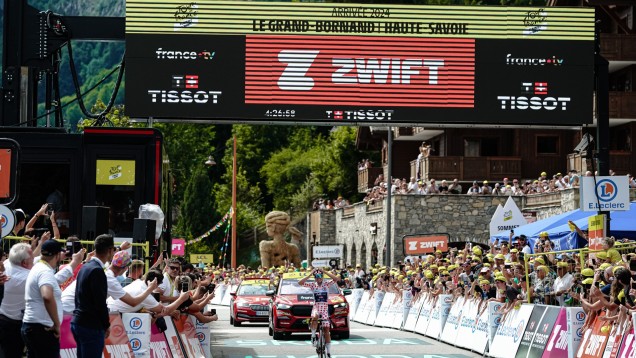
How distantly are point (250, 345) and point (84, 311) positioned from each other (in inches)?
556

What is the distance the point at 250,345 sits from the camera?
81.6 feet

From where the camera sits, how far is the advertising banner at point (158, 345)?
46.2ft

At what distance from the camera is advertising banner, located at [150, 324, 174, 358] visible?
46.2ft

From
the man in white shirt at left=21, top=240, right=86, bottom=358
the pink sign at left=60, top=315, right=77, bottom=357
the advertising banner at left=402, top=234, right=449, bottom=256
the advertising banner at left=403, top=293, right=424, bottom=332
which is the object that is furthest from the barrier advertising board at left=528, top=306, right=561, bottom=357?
the advertising banner at left=402, top=234, right=449, bottom=256

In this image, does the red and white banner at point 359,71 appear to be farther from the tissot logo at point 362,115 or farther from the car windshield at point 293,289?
the car windshield at point 293,289

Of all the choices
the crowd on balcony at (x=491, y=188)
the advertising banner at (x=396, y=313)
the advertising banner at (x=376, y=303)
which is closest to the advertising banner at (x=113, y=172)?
the advertising banner at (x=396, y=313)

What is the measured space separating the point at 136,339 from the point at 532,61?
37.8ft

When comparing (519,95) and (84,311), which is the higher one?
(519,95)

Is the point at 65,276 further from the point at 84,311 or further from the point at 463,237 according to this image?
the point at 463,237

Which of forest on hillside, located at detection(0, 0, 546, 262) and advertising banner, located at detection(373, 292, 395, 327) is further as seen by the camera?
forest on hillside, located at detection(0, 0, 546, 262)

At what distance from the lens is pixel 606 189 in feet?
67.7

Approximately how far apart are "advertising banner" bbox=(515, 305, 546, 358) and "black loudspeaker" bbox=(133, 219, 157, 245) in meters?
6.63

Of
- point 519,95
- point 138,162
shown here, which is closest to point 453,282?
point 519,95

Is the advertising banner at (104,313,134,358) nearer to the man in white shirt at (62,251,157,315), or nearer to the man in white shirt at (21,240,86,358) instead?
the man in white shirt at (62,251,157,315)
